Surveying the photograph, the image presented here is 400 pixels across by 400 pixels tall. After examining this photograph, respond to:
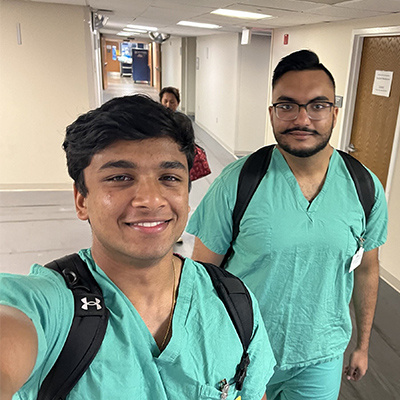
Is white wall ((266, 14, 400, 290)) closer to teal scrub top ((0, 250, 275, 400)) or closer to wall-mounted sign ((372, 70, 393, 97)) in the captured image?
wall-mounted sign ((372, 70, 393, 97))

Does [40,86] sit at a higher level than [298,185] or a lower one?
higher

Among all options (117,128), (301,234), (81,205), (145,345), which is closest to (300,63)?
(301,234)

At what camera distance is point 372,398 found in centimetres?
213

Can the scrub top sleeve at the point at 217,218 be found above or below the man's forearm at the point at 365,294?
above

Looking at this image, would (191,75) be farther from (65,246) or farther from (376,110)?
(65,246)

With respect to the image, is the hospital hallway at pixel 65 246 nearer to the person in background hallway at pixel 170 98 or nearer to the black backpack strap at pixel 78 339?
the person in background hallway at pixel 170 98

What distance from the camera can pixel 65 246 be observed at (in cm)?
379

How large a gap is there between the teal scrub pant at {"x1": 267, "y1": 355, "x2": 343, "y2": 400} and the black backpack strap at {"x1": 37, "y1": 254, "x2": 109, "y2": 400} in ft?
2.79

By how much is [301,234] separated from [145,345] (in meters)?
0.68

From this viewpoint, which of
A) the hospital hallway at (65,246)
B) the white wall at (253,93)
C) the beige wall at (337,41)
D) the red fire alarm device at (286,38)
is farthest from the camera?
the white wall at (253,93)

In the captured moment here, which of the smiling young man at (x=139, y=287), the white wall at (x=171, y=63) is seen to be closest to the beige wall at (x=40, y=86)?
the smiling young man at (x=139, y=287)

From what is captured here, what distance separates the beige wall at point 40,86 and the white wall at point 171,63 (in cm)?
728

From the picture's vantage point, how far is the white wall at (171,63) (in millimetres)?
11584

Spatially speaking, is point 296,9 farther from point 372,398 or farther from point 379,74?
point 372,398
